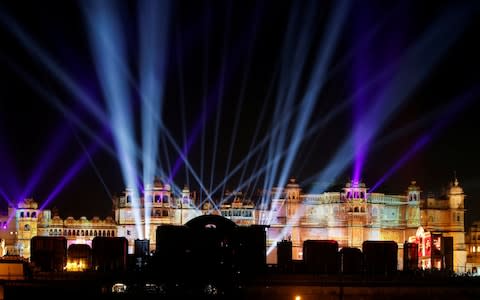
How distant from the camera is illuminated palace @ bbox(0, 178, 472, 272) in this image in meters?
94.2

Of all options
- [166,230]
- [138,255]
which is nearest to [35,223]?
[138,255]

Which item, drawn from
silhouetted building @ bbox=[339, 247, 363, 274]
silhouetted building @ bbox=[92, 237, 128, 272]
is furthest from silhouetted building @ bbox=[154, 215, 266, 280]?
silhouetted building @ bbox=[339, 247, 363, 274]

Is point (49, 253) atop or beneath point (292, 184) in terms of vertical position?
beneath

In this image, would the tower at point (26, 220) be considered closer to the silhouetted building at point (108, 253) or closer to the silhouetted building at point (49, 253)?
the silhouetted building at point (49, 253)

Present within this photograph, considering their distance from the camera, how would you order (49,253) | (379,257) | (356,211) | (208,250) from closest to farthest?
(208,250) < (49,253) < (379,257) < (356,211)

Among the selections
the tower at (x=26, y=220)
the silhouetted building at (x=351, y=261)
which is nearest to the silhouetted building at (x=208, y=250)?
the silhouetted building at (x=351, y=261)

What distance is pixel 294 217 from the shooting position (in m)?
99.8

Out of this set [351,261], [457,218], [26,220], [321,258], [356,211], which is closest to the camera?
[321,258]

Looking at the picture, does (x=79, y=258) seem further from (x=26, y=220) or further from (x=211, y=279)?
(x=26, y=220)

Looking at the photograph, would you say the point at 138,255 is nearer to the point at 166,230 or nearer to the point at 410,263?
the point at 166,230

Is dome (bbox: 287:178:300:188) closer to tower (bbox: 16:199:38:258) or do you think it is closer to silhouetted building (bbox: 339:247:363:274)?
tower (bbox: 16:199:38:258)

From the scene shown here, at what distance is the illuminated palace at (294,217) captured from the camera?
309 ft

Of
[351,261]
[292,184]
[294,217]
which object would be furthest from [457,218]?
[351,261]

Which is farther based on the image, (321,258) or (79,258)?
(79,258)
